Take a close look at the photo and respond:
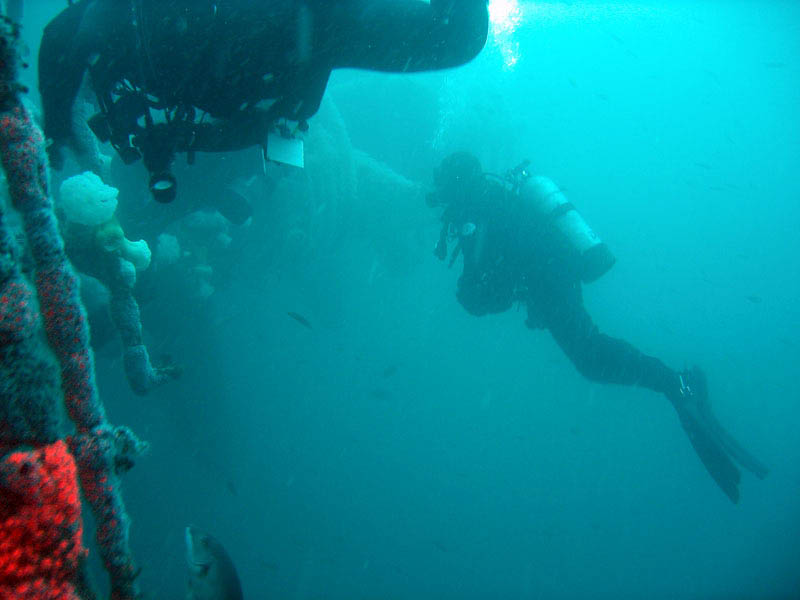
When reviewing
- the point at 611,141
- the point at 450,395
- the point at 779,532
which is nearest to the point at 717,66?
the point at 611,141

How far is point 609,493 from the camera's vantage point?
30.8m

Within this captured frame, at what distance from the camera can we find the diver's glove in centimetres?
748

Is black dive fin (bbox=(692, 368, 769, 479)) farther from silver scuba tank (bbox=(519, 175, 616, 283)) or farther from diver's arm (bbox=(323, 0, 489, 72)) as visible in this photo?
diver's arm (bbox=(323, 0, 489, 72))

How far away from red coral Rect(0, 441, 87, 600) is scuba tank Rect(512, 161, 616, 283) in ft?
22.7

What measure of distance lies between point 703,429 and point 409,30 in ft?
27.3

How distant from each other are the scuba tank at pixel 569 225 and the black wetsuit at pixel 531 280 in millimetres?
127

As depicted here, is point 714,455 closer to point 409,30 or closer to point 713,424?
point 713,424

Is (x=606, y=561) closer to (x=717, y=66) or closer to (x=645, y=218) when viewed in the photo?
(x=645, y=218)

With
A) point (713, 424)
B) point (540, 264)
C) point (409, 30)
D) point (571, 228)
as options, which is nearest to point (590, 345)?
point (540, 264)

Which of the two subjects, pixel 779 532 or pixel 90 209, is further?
pixel 779 532

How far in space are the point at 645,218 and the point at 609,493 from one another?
1210 inches

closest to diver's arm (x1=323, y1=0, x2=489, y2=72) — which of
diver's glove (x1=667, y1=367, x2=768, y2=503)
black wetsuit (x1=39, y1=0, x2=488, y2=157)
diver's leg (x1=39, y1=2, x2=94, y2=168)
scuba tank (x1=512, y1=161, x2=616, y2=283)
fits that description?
black wetsuit (x1=39, y1=0, x2=488, y2=157)

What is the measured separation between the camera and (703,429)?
24.7 feet

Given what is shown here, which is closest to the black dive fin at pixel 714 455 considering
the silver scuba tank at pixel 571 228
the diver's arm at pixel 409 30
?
the silver scuba tank at pixel 571 228
